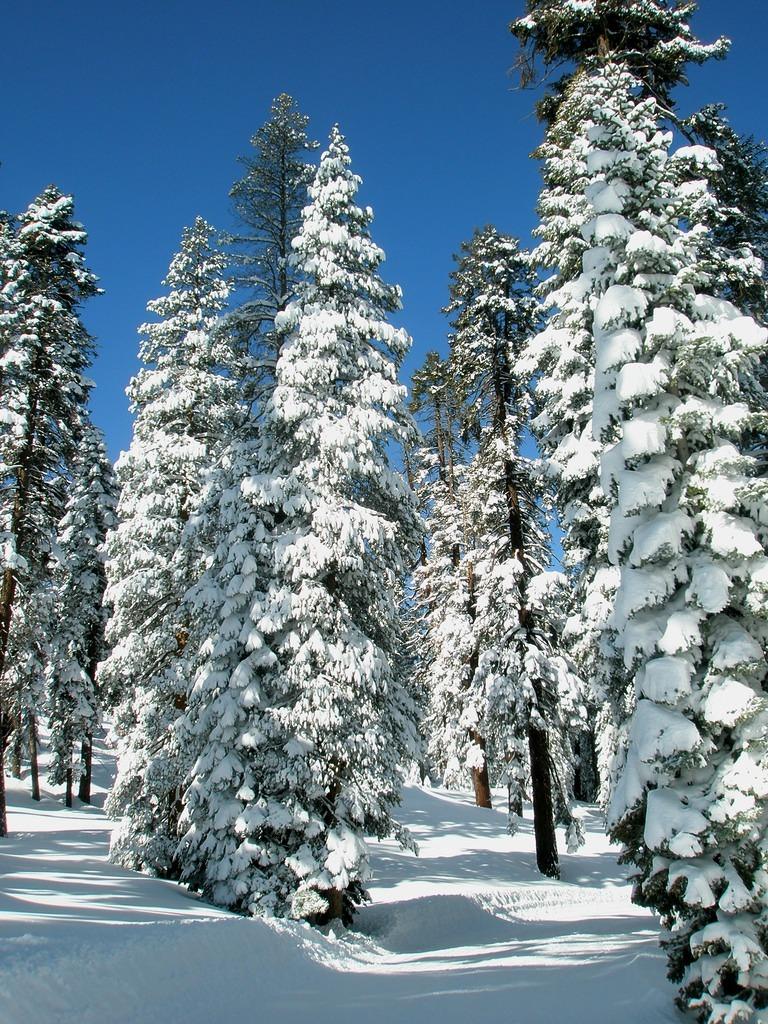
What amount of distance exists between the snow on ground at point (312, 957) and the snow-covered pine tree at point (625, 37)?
16437 millimetres

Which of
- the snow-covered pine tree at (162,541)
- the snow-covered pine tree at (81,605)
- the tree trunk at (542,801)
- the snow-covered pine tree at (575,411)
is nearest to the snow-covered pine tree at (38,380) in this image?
the snow-covered pine tree at (162,541)

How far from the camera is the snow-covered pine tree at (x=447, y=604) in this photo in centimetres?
3055

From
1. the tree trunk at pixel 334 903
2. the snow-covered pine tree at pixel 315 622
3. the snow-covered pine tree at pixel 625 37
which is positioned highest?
the snow-covered pine tree at pixel 625 37

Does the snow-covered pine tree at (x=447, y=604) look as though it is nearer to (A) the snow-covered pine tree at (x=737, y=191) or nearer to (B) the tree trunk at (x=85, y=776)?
(A) the snow-covered pine tree at (x=737, y=191)

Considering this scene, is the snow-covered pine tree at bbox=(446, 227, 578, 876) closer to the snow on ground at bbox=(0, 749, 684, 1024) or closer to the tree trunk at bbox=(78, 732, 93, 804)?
the snow on ground at bbox=(0, 749, 684, 1024)

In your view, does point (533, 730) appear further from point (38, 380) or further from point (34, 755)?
point (34, 755)

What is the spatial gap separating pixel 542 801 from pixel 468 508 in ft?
28.9

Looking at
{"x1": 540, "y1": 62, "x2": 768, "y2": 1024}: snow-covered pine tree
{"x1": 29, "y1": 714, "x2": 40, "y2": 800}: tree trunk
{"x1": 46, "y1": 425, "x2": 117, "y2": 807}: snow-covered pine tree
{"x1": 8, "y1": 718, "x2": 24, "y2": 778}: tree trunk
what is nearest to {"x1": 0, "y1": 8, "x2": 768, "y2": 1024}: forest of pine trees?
{"x1": 540, "y1": 62, "x2": 768, "y2": 1024}: snow-covered pine tree

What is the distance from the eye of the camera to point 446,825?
27.2 meters

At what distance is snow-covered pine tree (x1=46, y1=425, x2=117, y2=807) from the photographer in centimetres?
3197

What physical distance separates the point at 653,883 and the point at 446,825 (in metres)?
20.8

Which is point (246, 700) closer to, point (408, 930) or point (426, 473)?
point (408, 930)

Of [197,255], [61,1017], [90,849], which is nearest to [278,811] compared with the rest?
[61,1017]

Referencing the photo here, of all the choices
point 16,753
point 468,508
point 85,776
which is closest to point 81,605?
point 85,776
